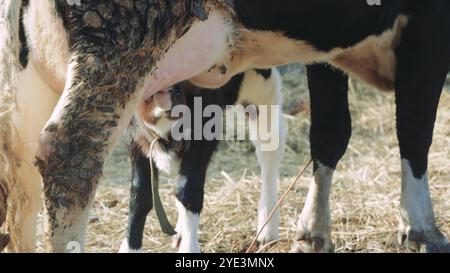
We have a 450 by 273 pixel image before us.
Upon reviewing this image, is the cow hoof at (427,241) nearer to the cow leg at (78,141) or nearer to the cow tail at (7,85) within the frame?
the cow leg at (78,141)

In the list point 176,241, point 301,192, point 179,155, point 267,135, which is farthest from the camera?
point 301,192

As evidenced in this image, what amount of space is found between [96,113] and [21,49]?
1.70 ft

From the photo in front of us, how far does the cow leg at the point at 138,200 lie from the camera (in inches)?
209

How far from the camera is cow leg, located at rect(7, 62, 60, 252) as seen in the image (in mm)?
4000

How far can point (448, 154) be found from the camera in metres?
7.25

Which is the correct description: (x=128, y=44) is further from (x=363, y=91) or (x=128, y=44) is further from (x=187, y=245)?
(x=363, y=91)

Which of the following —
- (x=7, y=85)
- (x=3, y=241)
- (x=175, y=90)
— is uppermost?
(x=175, y=90)

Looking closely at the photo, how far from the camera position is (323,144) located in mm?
5188

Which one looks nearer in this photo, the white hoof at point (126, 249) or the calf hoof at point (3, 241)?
the calf hoof at point (3, 241)

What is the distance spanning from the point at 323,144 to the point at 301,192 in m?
1.50

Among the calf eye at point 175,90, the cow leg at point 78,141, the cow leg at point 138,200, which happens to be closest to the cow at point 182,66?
the cow leg at point 78,141

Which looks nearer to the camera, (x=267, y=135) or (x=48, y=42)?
(x=48, y=42)

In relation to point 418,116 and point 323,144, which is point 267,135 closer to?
point 323,144

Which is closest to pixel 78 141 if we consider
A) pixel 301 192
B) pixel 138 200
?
pixel 138 200
